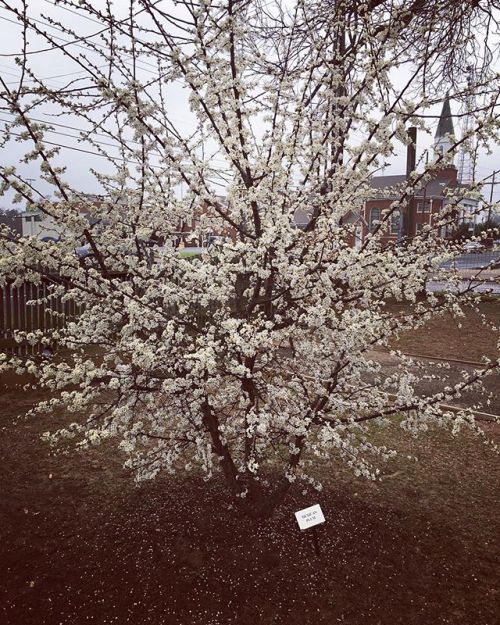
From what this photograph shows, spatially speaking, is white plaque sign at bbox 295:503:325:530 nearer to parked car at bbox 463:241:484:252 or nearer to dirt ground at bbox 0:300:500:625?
dirt ground at bbox 0:300:500:625

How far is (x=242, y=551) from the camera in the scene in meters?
3.40

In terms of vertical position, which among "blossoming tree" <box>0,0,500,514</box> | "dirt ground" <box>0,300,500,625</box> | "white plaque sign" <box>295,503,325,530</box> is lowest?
"dirt ground" <box>0,300,500,625</box>

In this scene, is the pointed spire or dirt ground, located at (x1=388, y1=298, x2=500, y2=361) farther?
dirt ground, located at (x1=388, y1=298, x2=500, y2=361)

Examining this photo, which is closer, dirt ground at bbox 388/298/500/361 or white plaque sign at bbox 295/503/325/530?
white plaque sign at bbox 295/503/325/530

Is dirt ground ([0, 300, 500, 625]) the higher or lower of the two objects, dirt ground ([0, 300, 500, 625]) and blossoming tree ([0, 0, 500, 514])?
the lower

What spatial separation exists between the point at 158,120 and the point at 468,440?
4.72 meters

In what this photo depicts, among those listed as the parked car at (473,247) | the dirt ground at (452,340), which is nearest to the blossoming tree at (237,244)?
the parked car at (473,247)

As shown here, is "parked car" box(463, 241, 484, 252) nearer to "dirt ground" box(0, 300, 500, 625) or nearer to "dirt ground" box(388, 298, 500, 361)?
"dirt ground" box(0, 300, 500, 625)

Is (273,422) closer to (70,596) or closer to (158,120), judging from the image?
Result: (70,596)

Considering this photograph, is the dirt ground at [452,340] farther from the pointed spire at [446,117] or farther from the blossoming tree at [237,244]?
the blossoming tree at [237,244]

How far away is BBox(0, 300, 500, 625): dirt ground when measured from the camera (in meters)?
2.94

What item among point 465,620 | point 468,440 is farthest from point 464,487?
point 465,620

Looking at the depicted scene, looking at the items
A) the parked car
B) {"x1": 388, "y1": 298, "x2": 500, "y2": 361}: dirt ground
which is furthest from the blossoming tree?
{"x1": 388, "y1": 298, "x2": 500, "y2": 361}: dirt ground

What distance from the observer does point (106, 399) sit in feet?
22.3
